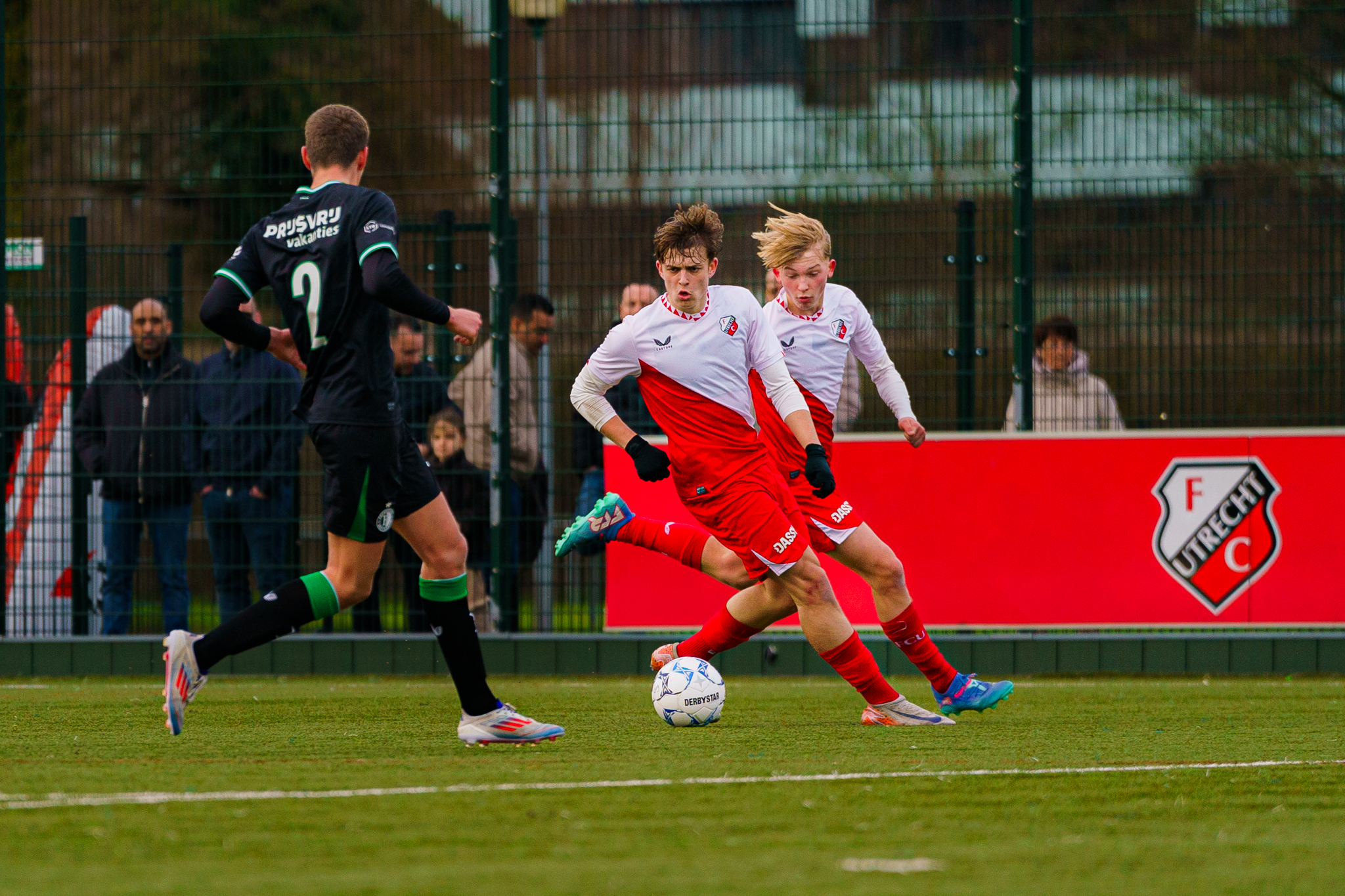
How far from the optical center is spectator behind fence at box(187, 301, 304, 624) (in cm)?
986

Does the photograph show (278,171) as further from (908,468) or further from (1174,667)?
(1174,667)

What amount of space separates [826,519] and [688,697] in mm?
1024

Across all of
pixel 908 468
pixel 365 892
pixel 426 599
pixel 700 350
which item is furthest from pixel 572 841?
pixel 908 468

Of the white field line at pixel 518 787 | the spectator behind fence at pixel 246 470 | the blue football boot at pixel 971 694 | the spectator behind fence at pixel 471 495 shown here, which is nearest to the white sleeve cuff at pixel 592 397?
the blue football boot at pixel 971 694

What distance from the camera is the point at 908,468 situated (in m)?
9.58

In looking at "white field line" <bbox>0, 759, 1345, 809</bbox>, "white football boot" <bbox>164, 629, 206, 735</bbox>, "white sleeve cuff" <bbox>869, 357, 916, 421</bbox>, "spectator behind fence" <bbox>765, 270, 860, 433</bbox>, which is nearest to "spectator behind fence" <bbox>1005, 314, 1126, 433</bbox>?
"spectator behind fence" <bbox>765, 270, 860, 433</bbox>

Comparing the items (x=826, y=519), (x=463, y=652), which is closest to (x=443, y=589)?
(x=463, y=652)

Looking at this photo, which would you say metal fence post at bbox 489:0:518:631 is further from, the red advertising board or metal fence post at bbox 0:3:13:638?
metal fence post at bbox 0:3:13:638

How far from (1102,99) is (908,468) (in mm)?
2346

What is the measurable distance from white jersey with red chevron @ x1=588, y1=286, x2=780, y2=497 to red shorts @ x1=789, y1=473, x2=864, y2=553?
1.67 feet

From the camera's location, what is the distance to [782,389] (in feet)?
21.5

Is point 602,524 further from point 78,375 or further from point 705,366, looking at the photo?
point 78,375

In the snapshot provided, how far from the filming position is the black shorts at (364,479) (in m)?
5.55

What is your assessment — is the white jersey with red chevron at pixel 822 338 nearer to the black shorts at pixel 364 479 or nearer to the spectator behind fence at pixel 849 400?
the spectator behind fence at pixel 849 400
